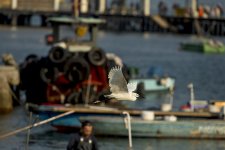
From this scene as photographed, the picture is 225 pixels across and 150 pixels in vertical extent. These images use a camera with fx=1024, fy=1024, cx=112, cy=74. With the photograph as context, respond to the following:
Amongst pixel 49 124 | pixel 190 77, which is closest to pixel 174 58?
pixel 190 77

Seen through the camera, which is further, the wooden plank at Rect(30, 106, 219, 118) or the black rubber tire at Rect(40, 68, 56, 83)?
the black rubber tire at Rect(40, 68, 56, 83)

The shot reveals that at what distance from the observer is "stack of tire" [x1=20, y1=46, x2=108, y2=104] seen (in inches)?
1387

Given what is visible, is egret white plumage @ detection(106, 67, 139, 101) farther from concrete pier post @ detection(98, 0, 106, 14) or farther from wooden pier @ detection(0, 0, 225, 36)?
concrete pier post @ detection(98, 0, 106, 14)

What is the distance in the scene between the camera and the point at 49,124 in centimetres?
3309

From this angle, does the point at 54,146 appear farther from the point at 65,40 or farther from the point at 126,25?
the point at 126,25

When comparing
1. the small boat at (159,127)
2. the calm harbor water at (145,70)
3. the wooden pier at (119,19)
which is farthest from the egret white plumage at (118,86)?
the wooden pier at (119,19)

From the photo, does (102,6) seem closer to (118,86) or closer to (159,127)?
(159,127)

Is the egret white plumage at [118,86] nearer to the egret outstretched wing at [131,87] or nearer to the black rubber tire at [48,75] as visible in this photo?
the egret outstretched wing at [131,87]

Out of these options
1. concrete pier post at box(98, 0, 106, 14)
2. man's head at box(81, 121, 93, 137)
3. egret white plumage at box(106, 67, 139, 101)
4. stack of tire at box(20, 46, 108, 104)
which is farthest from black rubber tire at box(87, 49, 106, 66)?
concrete pier post at box(98, 0, 106, 14)

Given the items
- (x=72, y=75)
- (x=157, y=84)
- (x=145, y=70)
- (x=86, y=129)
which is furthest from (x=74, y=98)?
(x=145, y=70)

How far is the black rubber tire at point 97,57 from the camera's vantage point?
35.2 m

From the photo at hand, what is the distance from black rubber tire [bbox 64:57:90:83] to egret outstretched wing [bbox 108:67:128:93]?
1631cm

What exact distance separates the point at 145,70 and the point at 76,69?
31.8m

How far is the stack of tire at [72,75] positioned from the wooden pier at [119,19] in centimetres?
9567
